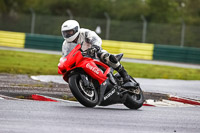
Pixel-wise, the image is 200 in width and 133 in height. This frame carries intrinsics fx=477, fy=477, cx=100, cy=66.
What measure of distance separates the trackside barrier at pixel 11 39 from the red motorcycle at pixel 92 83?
2116 centimetres

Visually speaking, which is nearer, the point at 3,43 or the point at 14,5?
the point at 3,43

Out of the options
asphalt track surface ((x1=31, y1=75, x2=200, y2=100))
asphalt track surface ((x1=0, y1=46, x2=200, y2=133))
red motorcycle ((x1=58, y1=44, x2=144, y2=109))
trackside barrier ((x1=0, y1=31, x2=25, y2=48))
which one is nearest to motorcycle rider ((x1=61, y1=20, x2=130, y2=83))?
red motorcycle ((x1=58, y1=44, x2=144, y2=109))

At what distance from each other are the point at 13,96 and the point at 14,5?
1791 inches

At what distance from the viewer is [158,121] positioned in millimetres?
7047

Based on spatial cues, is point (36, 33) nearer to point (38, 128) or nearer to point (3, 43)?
point (3, 43)

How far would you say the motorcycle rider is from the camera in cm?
815

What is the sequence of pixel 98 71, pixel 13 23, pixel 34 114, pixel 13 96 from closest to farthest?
pixel 34 114
pixel 98 71
pixel 13 96
pixel 13 23

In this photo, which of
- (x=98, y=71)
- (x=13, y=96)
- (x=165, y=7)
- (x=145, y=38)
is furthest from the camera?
(x=165, y=7)

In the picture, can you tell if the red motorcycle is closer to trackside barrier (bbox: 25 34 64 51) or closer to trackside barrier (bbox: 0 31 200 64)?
trackside barrier (bbox: 0 31 200 64)

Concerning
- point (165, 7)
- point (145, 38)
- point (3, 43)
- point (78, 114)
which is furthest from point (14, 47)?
point (165, 7)

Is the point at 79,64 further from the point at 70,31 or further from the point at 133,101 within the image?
the point at 133,101

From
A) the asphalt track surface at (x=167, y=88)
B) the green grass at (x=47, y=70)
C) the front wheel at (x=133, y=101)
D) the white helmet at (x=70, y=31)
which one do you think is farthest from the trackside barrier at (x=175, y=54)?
the white helmet at (x=70, y=31)

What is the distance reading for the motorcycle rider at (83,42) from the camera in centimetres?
815

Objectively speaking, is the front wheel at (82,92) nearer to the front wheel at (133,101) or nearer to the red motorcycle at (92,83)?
the red motorcycle at (92,83)
